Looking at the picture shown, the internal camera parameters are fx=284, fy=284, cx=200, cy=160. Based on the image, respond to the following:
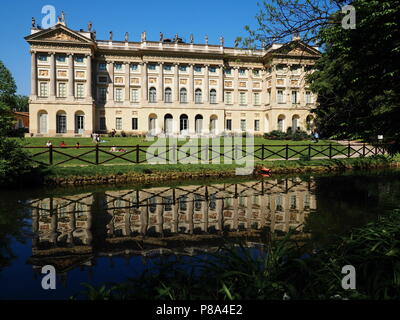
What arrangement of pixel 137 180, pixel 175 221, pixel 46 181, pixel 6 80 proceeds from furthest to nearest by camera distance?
1. pixel 6 80
2. pixel 137 180
3. pixel 46 181
4. pixel 175 221

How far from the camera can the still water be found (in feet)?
14.5

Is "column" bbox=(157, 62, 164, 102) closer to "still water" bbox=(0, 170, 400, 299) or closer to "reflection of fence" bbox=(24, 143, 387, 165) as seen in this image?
"reflection of fence" bbox=(24, 143, 387, 165)

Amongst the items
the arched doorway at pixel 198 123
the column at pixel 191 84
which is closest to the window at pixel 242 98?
the arched doorway at pixel 198 123

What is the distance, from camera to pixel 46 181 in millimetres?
11508

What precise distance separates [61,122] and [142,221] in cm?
3717

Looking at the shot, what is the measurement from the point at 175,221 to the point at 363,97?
5.12m

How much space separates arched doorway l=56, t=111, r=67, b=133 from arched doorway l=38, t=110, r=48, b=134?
153 centimetres

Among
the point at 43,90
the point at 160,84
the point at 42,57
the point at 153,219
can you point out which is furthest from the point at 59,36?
the point at 153,219

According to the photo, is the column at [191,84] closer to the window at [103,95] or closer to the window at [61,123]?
the window at [103,95]

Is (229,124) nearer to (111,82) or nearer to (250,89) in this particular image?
(250,89)

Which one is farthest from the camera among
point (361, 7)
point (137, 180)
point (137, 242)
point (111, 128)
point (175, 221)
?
point (111, 128)

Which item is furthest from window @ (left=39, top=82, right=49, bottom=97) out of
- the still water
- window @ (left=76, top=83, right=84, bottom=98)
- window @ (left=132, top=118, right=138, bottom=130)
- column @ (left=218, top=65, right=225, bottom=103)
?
the still water
